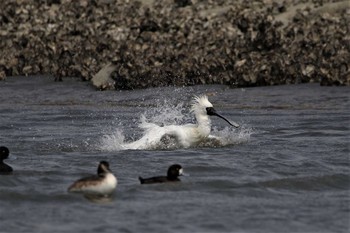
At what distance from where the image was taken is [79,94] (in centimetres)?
2712

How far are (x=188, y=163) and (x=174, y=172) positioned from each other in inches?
80.4

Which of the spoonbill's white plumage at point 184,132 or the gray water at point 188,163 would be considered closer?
the gray water at point 188,163

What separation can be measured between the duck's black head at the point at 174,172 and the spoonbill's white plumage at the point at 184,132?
10.9 feet

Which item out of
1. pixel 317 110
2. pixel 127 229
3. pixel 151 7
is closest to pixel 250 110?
pixel 317 110

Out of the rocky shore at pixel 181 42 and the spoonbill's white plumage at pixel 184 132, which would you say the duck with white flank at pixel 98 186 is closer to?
the spoonbill's white plumage at pixel 184 132

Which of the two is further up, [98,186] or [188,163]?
[98,186]

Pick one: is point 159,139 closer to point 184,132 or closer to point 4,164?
point 184,132

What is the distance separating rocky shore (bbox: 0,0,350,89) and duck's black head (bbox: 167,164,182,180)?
431 inches

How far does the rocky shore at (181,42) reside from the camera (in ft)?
86.7

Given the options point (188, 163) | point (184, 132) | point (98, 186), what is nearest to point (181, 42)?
point (184, 132)

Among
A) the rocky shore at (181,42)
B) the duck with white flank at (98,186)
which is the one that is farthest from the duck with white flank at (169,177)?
the rocky shore at (181,42)

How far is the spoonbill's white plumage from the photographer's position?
1838cm

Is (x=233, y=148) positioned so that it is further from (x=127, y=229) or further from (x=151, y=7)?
(x=151, y=7)

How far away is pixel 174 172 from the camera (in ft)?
48.8
